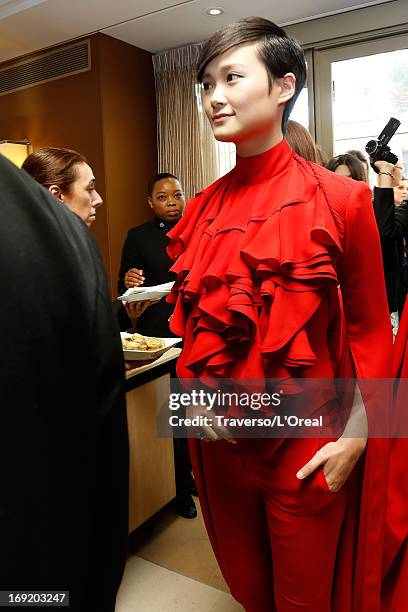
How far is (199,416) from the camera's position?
3.35 feet

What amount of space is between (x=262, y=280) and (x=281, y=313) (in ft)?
0.24

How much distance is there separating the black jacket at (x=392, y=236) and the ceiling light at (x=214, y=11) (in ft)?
7.68

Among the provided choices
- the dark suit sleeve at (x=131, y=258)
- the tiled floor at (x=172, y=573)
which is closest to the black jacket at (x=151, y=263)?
the dark suit sleeve at (x=131, y=258)

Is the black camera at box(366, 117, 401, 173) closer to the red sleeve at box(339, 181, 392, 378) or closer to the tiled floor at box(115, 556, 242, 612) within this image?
the red sleeve at box(339, 181, 392, 378)

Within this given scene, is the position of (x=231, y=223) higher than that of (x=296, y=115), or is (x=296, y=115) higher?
(x=296, y=115)

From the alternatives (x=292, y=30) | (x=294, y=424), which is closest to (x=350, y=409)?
(x=294, y=424)

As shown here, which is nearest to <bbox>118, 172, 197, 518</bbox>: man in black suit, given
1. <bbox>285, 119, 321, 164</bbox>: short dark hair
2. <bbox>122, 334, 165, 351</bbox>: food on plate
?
<bbox>122, 334, 165, 351</bbox>: food on plate

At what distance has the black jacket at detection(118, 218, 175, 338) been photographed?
2.80m

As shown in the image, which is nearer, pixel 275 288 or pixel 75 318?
pixel 75 318

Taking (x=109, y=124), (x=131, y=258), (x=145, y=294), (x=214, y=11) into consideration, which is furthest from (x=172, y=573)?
(x=214, y=11)

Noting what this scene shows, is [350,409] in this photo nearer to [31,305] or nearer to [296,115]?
[31,305]

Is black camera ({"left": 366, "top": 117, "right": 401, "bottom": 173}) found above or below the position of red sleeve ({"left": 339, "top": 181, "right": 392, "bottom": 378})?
above

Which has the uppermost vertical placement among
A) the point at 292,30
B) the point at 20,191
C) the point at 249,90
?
the point at 292,30

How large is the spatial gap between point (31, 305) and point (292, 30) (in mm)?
3991
